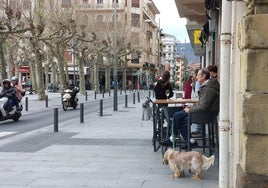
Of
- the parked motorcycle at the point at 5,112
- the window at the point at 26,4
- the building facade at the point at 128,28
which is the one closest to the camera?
the parked motorcycle at the point at 5,112

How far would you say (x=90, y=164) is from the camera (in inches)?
320

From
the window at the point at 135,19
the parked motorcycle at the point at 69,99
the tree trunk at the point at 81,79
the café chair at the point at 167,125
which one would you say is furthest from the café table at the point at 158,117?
the window at the point at 135,19

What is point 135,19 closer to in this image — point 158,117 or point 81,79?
point 81,79

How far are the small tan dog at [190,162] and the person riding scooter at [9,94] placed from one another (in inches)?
445

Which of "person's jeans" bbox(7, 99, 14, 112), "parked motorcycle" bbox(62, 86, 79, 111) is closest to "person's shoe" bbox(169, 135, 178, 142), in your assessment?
"person's jeans" bbox(7, 99, 14, 112)

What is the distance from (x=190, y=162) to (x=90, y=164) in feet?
6.87

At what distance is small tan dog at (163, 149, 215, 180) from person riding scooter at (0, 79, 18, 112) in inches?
445

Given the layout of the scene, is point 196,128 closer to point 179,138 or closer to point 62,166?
point 179,138

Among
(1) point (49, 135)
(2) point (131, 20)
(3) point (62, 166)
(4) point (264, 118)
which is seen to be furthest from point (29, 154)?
(2) point (131, 20)

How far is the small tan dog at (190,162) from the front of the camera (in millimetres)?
6699

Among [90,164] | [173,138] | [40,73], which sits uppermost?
[40,73]

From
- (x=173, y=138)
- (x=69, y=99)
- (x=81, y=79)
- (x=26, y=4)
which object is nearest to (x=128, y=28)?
(x=81, y=79)

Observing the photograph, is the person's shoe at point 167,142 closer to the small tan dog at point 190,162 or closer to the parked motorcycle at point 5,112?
the small tan dog at point 190,162

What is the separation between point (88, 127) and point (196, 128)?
212 inches
